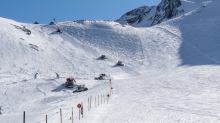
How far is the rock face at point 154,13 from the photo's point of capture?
4700 inches

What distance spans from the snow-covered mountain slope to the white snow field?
4093cm

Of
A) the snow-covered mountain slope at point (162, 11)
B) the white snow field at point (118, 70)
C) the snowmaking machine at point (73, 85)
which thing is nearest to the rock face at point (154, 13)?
the snow-covered mountain slope at point (162, 11)

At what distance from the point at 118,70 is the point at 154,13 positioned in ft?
398

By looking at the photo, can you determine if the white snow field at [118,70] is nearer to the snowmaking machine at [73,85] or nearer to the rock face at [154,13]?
the snowmaking machine at [73,85]

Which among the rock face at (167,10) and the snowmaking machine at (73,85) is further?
the rock face at (167,10)

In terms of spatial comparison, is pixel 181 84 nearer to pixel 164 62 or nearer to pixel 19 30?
pixel 164 62

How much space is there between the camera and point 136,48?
50.9 metres

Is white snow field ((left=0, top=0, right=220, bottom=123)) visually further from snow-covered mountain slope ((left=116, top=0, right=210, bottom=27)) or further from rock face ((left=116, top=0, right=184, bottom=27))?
rock face ((left=116, top=0, right=184, bottom=27))

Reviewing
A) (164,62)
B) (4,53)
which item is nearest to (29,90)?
(4,53)

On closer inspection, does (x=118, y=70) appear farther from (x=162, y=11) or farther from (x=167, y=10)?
(x=162, y=11)

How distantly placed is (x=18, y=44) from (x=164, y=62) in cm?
2590

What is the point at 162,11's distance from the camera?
438ft

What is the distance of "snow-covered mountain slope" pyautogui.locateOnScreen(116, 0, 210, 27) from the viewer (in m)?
111

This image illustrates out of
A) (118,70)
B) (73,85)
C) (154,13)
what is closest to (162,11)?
(154,13)
